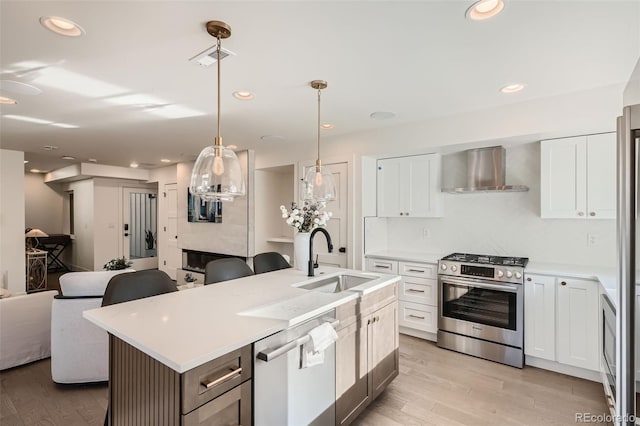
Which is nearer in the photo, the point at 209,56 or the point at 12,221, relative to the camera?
the point at 209,56

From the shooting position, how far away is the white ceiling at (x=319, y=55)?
5.47 ft

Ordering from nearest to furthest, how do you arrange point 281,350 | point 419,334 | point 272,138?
point 281,350 → point 419,334 → point 272,138

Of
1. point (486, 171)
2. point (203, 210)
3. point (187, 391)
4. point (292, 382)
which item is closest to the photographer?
point (187, 391)

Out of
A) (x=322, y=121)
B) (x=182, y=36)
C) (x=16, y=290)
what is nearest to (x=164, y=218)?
(x=16, y=290)

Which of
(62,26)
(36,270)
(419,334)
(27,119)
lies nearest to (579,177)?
(419,334)

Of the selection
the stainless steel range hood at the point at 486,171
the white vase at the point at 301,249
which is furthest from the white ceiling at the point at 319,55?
the white vase at the point at 301,249

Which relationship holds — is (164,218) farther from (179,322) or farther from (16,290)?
(179,322)

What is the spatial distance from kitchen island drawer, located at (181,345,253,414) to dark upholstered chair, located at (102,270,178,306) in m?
1.07

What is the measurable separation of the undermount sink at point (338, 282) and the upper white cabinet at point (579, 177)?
6.60 feet

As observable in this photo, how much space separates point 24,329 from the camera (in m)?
3.05

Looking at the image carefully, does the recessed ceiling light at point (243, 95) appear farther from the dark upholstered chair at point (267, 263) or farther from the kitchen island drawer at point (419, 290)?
the kitchen island drawer at point (419, 290)

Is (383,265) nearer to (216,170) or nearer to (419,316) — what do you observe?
(419,316)

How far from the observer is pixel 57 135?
422 cm

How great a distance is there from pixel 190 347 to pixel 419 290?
10.0 ft
